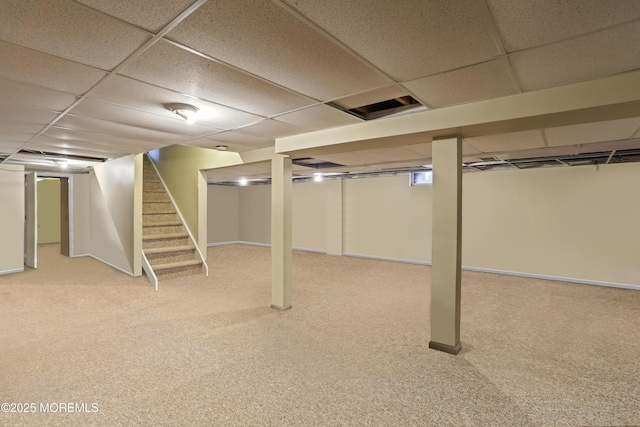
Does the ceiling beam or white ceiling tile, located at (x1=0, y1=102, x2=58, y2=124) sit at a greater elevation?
white ceiling tile, located at (x1=0, y1=102, x2=58, y2=124)

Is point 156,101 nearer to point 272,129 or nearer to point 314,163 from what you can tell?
point 272,129

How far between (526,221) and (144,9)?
262 inches

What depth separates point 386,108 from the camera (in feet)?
9.34

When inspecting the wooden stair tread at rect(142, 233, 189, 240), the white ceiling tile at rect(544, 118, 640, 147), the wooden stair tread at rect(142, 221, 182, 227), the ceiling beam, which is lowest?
the wooden stair tread at rect(142, 233, 189, 240)

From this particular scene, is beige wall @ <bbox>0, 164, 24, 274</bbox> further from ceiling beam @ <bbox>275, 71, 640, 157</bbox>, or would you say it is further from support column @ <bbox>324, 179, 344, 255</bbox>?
support column @ <bbox>324, 179, 344, 255</bbox>

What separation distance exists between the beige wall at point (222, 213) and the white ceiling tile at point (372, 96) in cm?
852

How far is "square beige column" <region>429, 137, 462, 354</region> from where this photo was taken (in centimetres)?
279

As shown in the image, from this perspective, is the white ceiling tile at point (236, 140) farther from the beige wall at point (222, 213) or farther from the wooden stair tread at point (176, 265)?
the beige wall at point (222, 213)

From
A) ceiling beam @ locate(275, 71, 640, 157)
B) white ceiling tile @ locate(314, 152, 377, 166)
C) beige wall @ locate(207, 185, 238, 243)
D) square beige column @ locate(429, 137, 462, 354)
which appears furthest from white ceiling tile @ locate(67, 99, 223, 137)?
beige wall @ locate(207, 185, 238, 243)

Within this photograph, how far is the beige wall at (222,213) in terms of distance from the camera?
1031cm

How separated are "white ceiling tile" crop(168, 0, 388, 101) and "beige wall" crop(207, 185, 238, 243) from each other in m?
8.85

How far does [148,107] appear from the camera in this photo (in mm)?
2584

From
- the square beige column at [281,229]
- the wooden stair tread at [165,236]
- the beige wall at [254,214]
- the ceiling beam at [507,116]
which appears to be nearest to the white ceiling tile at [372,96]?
the ceiling beam at [507,116]

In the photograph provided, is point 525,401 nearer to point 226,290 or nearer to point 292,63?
point 292,63
